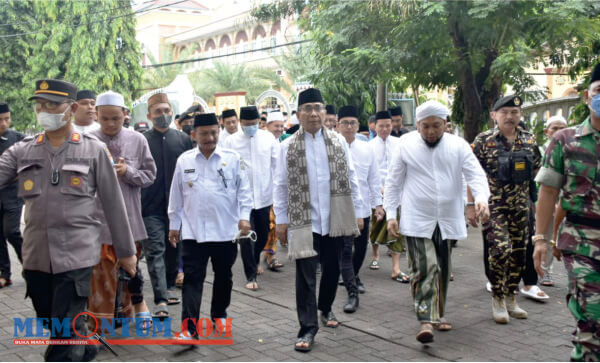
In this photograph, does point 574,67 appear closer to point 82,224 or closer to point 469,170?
point 469,170

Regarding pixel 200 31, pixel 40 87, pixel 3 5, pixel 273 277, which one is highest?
pixel 200 31

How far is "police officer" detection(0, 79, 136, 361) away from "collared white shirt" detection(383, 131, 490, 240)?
110 inches

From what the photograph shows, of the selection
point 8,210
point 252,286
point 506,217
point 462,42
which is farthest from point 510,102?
point 8,210

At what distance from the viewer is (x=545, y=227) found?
14.0 ft

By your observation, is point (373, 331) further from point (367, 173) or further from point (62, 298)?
point (62, 298)

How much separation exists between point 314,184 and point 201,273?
1.32m

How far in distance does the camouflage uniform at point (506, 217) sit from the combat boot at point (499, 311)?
0.40 feet

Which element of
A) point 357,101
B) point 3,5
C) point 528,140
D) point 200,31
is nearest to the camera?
point 528,140

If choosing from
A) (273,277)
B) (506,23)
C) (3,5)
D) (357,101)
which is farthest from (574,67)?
(3,5)

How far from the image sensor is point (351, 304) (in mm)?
6988

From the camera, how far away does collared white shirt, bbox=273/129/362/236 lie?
5.95 m

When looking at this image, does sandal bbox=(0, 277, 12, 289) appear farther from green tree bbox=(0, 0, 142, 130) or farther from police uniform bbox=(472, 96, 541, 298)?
green tree bbox=(0, 0, 142, 130)

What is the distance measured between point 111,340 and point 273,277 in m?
3.25

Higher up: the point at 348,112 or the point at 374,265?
the point at 348,112
